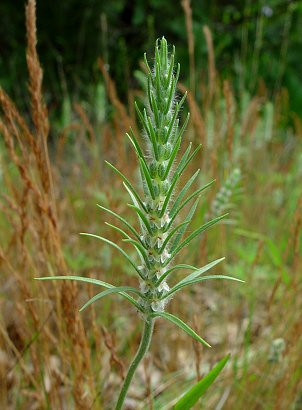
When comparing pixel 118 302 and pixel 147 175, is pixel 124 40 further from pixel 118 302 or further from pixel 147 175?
pixel 147 175

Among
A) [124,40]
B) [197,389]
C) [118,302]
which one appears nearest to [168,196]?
[197,389]

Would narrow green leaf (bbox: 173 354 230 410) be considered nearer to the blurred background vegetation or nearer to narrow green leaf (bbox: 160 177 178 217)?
narrow green leaf (bbox: 160 177 178 217)

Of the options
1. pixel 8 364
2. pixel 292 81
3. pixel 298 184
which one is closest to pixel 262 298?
pixel 298 184

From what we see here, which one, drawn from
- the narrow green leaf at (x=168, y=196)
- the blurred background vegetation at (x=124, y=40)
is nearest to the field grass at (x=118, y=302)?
the narrow green leaf at (x=168, y=196)

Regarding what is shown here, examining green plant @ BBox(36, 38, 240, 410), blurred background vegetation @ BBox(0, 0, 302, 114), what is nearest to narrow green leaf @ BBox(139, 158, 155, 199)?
green plant @ BBox(36, 38, 240, 410)

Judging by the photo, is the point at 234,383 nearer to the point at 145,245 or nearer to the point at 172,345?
the point at 172,345

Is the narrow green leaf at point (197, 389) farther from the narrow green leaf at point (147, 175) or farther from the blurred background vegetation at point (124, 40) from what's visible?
the blurred background vegetation at point (124, 40)

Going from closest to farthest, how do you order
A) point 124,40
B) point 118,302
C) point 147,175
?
point 147,175 < point 118,302 < point 124,40

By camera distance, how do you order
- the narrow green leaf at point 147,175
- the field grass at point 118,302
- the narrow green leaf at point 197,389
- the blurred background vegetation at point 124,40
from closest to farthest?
the narrow green leaf at point 147,175 < the narrow green leaf at point 197,389 < the field grass at point 118,302 < the blurred background vegetation at point 124,40
